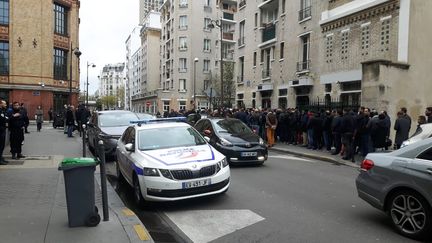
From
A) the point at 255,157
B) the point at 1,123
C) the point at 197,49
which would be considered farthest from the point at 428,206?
the point at 197,49

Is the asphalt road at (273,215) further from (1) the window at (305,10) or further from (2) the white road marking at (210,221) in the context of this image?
(1) the window at (305,10)

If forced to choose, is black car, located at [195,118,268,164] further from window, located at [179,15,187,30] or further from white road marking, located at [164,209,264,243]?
window, located at [179,15,187,30]

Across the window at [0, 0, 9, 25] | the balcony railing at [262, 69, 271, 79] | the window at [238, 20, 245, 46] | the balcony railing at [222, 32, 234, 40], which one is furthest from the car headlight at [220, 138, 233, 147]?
the balcony railing at [222, 32, 234, 40]

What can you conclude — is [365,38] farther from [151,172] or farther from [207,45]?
[207,45]

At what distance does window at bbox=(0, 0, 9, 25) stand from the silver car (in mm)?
43589

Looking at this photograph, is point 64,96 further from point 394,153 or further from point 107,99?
point 107,99

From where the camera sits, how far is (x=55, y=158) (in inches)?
529

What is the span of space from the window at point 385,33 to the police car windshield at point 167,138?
13.3m

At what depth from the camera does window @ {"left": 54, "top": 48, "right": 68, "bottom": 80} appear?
4512 cm

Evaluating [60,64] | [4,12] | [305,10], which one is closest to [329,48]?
[305,10]

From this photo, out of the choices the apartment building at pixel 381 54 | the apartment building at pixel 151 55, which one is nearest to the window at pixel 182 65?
the apartment building at pixel 151 55

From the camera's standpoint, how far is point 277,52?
95.7ft

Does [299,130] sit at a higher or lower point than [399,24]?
lower

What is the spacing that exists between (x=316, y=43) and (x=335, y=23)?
2027 millimetres
